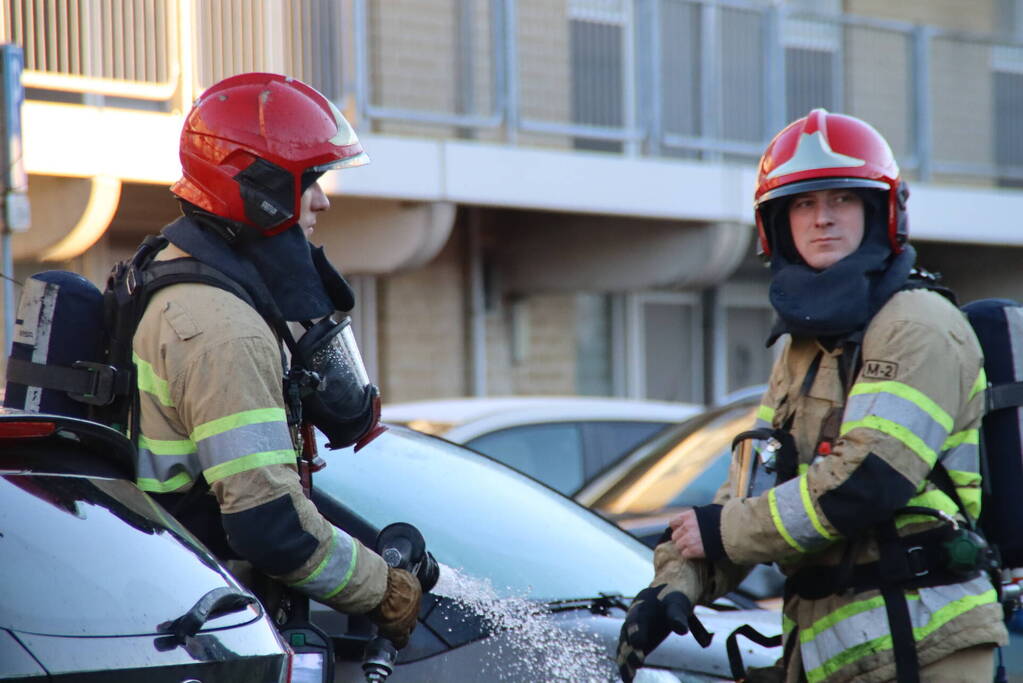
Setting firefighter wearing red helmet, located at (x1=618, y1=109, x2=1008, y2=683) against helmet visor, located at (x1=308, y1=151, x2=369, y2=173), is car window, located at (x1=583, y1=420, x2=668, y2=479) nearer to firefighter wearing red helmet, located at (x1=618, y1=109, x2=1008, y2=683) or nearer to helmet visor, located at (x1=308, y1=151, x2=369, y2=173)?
firefighter wearing red helmet, located at (x1=618, y1=109, x2=1008, y2=683)

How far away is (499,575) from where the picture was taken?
3.25m

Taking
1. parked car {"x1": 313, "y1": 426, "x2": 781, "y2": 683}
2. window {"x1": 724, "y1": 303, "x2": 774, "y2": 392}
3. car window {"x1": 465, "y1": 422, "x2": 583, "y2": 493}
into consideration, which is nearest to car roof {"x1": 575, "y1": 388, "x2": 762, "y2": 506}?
car window {"x1": 465, "y1": 422, "x2": 583, "y2": 493}

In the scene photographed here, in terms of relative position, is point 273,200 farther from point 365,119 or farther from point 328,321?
point 365,119

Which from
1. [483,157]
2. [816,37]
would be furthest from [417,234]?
[816,37]

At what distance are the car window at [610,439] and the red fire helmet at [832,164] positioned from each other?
3.45 meters

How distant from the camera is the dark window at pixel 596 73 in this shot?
968cm

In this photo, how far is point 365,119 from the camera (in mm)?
8094

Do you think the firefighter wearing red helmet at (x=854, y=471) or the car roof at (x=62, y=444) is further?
the firefighter wearing red helmet at (x=854, y=471)

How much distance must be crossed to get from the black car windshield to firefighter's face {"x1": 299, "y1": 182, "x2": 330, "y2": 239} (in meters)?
0.59

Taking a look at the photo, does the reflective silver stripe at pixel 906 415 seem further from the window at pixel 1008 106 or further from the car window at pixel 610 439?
the window at pixel 1008 106

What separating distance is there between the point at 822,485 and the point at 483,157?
5.88 m

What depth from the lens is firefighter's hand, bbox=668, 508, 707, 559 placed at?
2.99 m

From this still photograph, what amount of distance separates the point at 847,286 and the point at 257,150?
123cm

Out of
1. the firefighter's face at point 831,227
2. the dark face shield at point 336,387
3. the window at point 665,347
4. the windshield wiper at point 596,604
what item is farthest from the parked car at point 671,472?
the window at point 665,347
